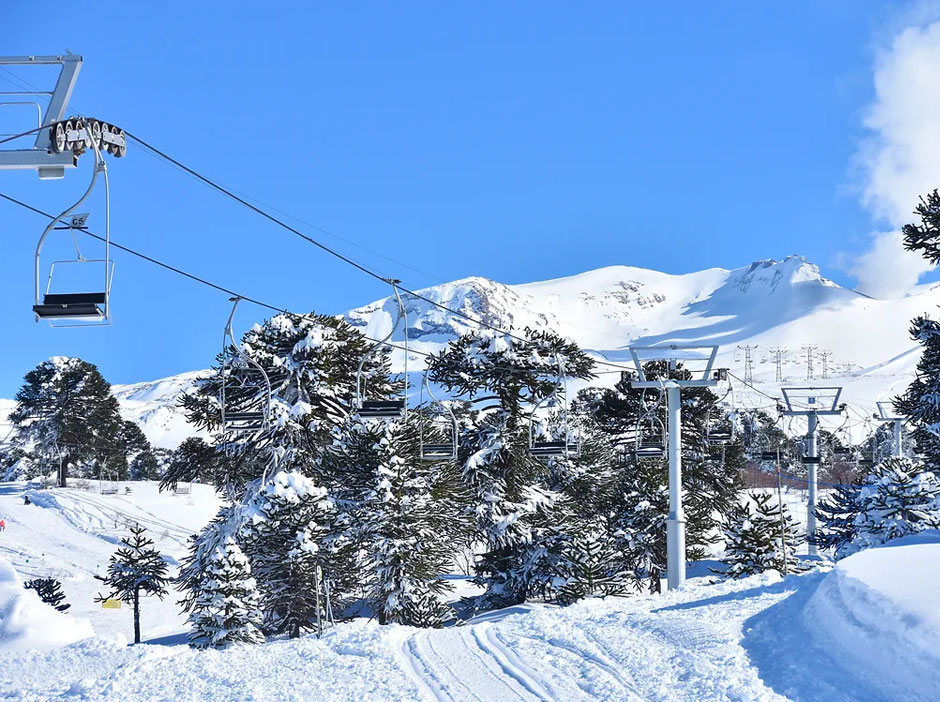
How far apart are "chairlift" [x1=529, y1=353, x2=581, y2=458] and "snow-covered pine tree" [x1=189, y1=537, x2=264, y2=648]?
315 inches

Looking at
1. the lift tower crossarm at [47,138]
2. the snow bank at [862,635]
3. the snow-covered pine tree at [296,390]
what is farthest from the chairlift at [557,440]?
the lift tower crossarm at [47,138]

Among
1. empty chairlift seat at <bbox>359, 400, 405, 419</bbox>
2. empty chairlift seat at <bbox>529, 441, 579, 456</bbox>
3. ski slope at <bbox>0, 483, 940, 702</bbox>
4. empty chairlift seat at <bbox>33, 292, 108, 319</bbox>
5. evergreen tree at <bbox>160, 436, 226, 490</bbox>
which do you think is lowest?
ski slope at <bbox>0, 483, 940, 702</bbox>

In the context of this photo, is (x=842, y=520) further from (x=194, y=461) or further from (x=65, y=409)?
(x=65, y=409)

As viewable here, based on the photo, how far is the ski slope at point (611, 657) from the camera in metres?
11.7

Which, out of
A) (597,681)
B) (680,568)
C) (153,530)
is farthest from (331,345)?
(153,530)

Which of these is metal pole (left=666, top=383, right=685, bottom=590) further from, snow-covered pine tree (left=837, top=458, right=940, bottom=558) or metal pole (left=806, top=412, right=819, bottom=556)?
metal pole (left=806, top=412, right=819, bottom=556)

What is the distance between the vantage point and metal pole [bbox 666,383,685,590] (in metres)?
23.5

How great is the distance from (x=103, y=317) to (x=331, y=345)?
18.5m

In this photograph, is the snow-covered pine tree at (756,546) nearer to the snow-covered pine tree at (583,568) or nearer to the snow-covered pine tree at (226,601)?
the snow-covered pine tree at (583,568)

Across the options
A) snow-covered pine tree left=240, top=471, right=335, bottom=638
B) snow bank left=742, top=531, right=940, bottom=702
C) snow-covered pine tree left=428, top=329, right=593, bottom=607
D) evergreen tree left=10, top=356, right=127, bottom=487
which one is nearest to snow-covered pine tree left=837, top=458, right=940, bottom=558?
snow-covered pine tree left=428, top=329, right=593, bottom=607

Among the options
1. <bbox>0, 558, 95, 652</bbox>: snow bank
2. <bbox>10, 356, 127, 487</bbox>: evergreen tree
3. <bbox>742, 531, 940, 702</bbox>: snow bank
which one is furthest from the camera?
<bbox>10, 356, 127, 487</bbox>: evergreen tree

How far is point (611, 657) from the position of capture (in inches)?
538

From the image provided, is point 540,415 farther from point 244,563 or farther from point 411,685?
point 411,685

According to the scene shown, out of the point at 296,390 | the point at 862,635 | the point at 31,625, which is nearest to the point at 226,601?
the point at 296,390
